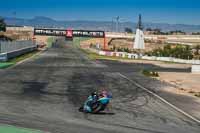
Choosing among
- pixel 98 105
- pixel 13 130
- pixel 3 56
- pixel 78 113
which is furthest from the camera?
pixel 3 56

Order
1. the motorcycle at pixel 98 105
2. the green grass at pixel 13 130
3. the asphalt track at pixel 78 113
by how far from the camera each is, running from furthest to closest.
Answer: the motorcycle at pixel 98 105, the asphalt track at pixel 78 113, the green grass at pixel 13 130

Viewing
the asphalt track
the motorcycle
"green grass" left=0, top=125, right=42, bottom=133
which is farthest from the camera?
the motorcycle

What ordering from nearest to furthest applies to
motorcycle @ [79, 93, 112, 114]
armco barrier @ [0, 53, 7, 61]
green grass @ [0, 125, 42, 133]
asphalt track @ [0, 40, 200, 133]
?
green grass @ [0, 125, 42, 133]
asphalt track @ [0, 40, 200, 133]
motorcycle @ [79, 93, 112, 114]
armco barrier @ [0, 53, 7, 61]

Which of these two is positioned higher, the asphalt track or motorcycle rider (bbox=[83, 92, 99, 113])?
motorcycle rider (bbox=[83, 92, 99, 113])

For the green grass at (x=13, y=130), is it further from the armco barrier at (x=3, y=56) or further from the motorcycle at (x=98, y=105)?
the armco barrier at (x=3, y=56)

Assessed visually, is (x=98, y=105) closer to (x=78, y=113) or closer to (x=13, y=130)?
(x=78, y=113)

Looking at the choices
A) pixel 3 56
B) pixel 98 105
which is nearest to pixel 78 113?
pixel 98 105

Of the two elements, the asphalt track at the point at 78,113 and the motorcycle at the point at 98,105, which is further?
the motorcycle at the point at 98,105

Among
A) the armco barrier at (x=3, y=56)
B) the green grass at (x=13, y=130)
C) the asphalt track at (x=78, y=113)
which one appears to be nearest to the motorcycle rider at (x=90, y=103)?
the asphalt track at (x=78, y=113)

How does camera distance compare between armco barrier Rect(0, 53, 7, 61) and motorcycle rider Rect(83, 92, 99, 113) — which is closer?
motorcycle rider Rect(83, 92, 99, 113)

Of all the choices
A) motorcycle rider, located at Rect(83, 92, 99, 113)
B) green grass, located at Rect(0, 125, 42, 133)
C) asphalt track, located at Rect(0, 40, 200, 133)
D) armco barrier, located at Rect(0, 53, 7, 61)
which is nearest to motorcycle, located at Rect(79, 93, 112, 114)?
motorcycle rider, located at Rect(83, 92, 99, 113)

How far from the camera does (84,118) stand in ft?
53.2

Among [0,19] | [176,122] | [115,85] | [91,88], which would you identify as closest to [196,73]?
[115,85]

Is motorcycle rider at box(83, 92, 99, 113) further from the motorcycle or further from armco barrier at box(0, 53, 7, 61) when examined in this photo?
armco barrier at box(0, 53, 7, 61)
